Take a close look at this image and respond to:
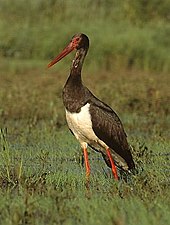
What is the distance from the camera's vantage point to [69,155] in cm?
725

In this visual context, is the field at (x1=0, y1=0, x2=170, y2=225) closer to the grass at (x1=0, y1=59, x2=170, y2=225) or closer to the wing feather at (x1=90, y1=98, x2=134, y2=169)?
the grass at (x1=0, y1=59, x2=170, y2=225)

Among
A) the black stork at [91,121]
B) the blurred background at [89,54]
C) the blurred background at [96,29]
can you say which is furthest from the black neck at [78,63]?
the blurred background at [96,29]

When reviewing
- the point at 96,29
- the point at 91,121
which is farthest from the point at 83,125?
the point at 96,29

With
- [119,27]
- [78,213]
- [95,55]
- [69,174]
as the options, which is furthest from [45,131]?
[119,27]

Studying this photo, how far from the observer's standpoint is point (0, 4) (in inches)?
631

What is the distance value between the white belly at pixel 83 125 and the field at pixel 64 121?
286mm

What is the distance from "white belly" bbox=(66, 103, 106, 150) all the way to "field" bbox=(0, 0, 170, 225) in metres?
0.29

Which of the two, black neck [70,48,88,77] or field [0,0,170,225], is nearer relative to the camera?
field [0,0,170,225]

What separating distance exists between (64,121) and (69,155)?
2.14 metres

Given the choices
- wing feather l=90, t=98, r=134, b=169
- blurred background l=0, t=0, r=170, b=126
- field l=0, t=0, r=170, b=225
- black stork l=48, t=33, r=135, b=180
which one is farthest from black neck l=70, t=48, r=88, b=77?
blurred background l=0, t=0, r=170, b=126

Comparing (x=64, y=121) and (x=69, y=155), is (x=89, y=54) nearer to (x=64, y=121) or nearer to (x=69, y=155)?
(x=64, y=121)

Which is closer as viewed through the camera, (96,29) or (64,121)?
(64,121)

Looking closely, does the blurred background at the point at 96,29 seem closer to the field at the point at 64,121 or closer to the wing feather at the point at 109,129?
the field at the point at 64,121

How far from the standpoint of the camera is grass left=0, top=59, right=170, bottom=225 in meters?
4.71
